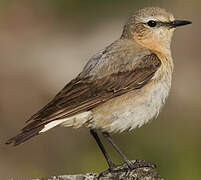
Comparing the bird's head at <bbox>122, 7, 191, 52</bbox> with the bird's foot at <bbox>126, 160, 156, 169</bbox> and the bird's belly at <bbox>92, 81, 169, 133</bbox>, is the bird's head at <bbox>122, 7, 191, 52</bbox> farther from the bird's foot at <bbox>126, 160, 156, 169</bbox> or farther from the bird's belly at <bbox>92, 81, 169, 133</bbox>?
the bird's foot at <bbox>126, 160, 156, 169</bbox>

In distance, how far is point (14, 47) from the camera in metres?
23.3

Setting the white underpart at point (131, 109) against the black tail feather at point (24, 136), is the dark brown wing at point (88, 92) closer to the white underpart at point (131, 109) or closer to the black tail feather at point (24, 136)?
the black tail feather at point (24, 136)

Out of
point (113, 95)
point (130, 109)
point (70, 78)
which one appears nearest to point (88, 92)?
point (113, 95)

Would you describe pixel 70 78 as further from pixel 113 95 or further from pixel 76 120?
pixel 76 120

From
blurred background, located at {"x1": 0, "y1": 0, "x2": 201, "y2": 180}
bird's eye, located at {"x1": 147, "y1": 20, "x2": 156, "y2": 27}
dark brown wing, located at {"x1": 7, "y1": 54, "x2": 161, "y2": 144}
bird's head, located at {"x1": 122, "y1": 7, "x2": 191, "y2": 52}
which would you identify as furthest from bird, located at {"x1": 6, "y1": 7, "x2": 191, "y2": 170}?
blurred background, located at {"x1": 0, "y1": 0, "x2": 201, "y2": 180}

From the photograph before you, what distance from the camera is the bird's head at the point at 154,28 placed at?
12.3 meters

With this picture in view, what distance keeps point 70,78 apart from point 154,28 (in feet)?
25.2

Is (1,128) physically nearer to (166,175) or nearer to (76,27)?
(166,175)

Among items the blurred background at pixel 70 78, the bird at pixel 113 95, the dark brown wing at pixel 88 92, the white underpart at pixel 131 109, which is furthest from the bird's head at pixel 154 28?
the blurred background at pixel 70 78

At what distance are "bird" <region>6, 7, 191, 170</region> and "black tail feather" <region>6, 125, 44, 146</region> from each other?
1cm

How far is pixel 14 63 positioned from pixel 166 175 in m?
8.50

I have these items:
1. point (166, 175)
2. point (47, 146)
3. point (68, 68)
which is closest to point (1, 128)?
point (47, 146)

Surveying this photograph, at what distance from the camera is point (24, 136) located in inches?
416

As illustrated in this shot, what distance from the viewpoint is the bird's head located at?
484 inches
